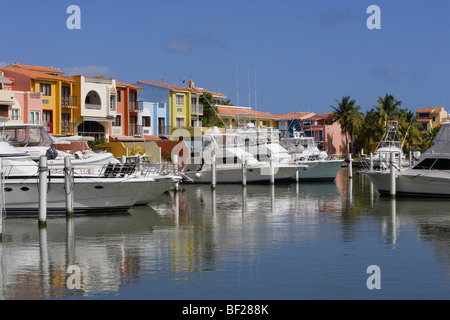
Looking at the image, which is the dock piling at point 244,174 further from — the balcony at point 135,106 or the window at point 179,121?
the window at point 179,121

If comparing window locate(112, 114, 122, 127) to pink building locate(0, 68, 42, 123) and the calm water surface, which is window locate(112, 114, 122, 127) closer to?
pink building locate(0, 68, 42, 123)

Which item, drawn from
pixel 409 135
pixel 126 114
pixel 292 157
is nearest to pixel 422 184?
pixel 292 157

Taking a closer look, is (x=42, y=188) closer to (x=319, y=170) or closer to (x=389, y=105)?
(x=319, y=170)

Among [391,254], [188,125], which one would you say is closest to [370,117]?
[188,125]

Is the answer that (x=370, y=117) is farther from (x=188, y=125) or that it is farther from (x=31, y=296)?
(x=31, y=296)

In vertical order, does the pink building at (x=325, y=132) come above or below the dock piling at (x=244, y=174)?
above

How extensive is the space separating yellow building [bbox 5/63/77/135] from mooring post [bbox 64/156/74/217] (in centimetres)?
3054

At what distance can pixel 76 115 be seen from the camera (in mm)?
59312

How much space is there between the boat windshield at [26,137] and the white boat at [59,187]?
2.70m

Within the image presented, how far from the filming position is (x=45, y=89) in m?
56.0

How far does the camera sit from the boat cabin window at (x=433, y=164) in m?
32.4

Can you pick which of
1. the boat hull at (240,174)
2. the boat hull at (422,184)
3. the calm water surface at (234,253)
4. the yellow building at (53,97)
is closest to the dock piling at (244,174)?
the boat hull at (240,174)
